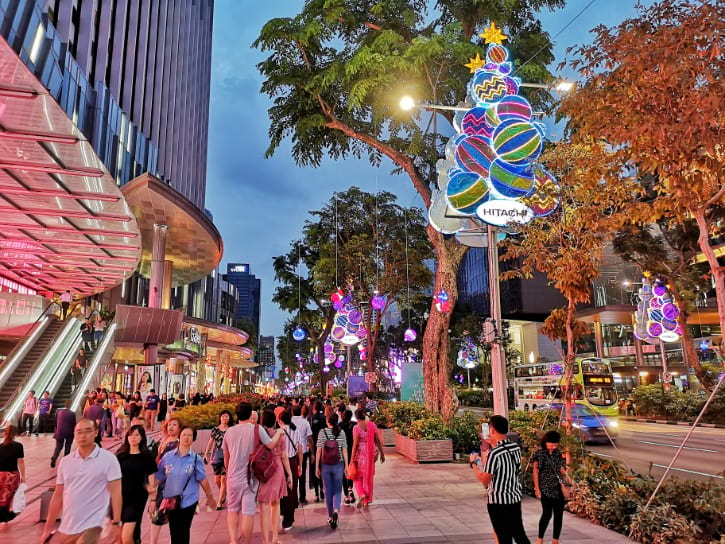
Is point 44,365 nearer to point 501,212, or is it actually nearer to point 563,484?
point 501,212

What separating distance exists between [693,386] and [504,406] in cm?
3392

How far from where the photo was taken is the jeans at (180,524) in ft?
17.5

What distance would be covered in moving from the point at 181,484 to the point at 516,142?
7688 mm

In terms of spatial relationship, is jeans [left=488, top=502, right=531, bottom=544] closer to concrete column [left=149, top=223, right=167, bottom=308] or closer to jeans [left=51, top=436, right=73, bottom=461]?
jeans [left=51, top=436, right=73, bottom=461]

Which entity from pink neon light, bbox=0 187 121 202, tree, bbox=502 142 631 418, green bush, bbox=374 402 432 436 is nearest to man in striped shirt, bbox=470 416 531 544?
tree, bbox=502 142 631 418

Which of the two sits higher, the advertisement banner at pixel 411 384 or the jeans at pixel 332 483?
the advertisement banner at pixel 411 384

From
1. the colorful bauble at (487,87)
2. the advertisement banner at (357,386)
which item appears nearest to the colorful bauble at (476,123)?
the colorful bauble at (487,87)

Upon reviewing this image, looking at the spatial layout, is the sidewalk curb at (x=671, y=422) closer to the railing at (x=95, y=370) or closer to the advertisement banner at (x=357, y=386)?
the advertisement banner at (x=357, y=386)

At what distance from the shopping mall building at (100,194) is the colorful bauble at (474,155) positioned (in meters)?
7.15

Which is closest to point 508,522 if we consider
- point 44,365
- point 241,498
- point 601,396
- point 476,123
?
point 241,498

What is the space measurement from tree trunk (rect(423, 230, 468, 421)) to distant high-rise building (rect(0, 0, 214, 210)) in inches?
425

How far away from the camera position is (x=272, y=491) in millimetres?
6367

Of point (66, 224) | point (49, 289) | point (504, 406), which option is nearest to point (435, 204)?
point (504, 406)

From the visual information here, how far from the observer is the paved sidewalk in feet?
23.0
